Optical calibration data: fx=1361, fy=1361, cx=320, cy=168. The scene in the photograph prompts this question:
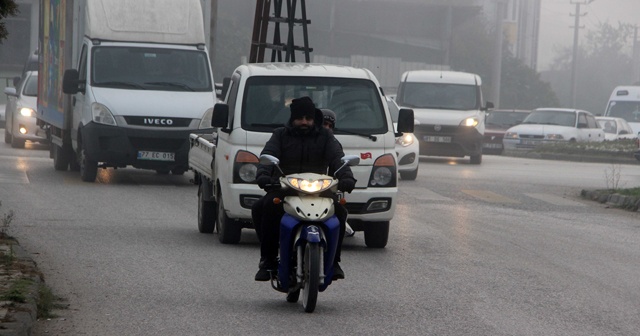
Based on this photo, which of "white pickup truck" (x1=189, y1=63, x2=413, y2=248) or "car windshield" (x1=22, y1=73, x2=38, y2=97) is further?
"car windshield" (x1=22, y1=73, x2=38, y2=97)

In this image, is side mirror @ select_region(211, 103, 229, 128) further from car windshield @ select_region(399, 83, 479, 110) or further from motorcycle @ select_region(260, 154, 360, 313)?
car windshield @ select_region(399, 83, 479, 110)

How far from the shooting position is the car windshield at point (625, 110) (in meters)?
52.4

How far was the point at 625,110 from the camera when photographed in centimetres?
5272

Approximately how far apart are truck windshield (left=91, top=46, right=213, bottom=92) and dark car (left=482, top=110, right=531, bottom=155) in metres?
20.7

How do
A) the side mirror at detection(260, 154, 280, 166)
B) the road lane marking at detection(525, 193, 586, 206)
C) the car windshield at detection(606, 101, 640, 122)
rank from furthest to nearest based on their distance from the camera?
the car windshield at detection(606, 101, 640, 122) < the road lane marking at detection(525, 193, 586, 206) < the side mirror at detection(260, 154, 280, 166)

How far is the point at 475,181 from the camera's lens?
2564 centimetres

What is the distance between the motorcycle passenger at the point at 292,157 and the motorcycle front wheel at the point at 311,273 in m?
0.44

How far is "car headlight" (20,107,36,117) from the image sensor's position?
30.5 metres

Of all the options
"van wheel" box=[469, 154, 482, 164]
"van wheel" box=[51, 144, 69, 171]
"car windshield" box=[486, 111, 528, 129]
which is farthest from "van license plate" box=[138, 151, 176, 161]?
"car windshield" box=[486, 111, 528, 129]

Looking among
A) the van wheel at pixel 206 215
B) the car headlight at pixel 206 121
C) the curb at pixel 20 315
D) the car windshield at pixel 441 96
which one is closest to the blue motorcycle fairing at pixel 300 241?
the curb at pixel 20 315

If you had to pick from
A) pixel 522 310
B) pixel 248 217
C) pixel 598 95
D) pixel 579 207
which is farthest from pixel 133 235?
pixel 598 95

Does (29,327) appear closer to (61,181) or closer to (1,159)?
(61,181)

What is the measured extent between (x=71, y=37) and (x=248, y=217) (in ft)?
36.0

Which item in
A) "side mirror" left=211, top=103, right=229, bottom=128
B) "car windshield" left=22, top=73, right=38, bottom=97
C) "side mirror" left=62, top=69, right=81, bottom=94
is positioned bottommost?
"car windshield" left=22, top=73, right=38, bottom=97
